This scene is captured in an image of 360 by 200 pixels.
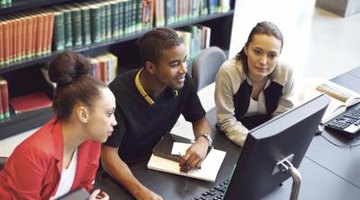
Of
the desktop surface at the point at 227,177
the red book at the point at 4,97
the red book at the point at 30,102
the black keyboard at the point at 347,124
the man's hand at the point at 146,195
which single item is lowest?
the red book at the point at 30,102

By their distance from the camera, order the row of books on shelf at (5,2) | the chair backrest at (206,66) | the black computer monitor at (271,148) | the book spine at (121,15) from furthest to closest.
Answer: the book spine at (121,15)
the row of books on shelf at (5,2)
the chair backrest at (206,66)
the black computer monitor at (271,148)

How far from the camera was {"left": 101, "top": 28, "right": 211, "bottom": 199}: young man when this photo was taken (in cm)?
171

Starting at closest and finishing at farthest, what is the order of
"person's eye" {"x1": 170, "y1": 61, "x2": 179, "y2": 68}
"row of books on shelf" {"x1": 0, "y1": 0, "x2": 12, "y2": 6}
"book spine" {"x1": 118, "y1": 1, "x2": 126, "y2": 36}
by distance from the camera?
"person's eye" {"x1": 170, "y1": 61, "x2": 179, "y2": 68}
"row of books on shelf" {"x1": 0, "y1": 0, "x2": 12, "y2": 6}
"book spine" {"x1": 118, "y1": 1, "x2": 126, "y2": 36}

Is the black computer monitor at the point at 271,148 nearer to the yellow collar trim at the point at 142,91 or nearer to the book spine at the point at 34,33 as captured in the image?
the yellow collar trim at the point at 142,91

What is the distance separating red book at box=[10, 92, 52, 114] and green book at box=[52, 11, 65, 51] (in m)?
0.34

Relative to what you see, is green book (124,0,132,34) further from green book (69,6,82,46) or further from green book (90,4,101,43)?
green book (69,6,82,46)

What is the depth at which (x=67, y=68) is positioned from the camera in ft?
5.03

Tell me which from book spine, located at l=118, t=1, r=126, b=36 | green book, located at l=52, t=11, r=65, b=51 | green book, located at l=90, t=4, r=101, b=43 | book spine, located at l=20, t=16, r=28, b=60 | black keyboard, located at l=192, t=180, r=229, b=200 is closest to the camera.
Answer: black keyboard, located at l=192, t=180, r=229, b=200

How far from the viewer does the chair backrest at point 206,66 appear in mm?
2258

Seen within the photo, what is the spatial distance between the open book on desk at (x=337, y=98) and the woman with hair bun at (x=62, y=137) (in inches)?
39.3

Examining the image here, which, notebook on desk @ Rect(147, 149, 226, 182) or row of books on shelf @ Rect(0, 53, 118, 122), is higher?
notebook on desk @ Rect(147, 149, 226, 182)

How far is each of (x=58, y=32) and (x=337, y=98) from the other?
1595 mm

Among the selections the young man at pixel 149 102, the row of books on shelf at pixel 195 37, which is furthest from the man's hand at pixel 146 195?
the row of books on shelf at pixel 195 37

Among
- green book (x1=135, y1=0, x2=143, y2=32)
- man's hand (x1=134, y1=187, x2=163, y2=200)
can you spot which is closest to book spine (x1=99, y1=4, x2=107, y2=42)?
green book (x1=135, y1=0, x2=143, y2=32)
